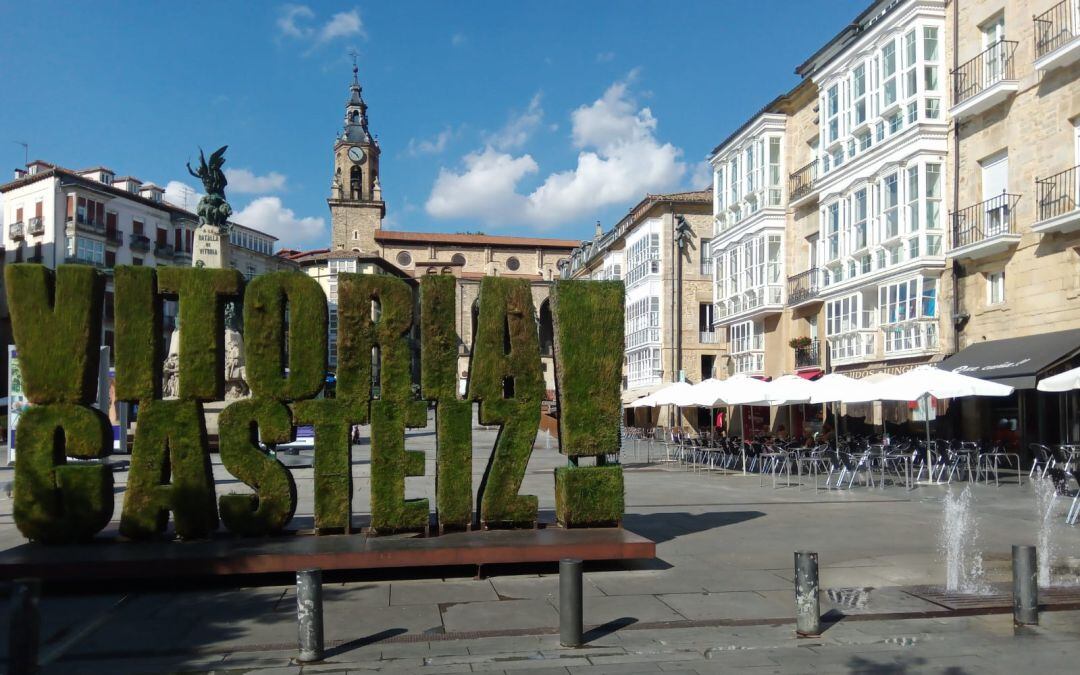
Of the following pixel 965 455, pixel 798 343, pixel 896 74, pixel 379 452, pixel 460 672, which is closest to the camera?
pixel 460 672

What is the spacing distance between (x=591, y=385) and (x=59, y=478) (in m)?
6.55

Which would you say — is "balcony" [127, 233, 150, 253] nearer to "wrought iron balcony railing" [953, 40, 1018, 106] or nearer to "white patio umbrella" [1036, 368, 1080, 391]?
"wrought iron balcony railing" [953, 40, 1018, 106]

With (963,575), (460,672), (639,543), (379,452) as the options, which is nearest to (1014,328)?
(963,575)

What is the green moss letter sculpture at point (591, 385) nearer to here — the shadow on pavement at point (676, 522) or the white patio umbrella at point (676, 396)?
the shadow on pavement at point (676, 522)

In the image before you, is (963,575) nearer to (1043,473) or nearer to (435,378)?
(435,378)

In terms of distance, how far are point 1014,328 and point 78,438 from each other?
71.5ft

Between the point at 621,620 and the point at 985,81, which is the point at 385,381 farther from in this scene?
the point at 985,81

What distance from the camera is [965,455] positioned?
67.8 feet

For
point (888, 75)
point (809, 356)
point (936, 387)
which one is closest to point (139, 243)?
point (809, 356)

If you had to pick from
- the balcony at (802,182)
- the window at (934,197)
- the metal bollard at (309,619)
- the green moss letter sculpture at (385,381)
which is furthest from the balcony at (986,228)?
the metal bollard at (309,619)

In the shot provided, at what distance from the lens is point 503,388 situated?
11.5 metres

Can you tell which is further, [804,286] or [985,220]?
[804,286]

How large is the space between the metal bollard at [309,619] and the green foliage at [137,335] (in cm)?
479

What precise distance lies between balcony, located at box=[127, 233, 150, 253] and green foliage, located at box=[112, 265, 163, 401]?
58.6m
